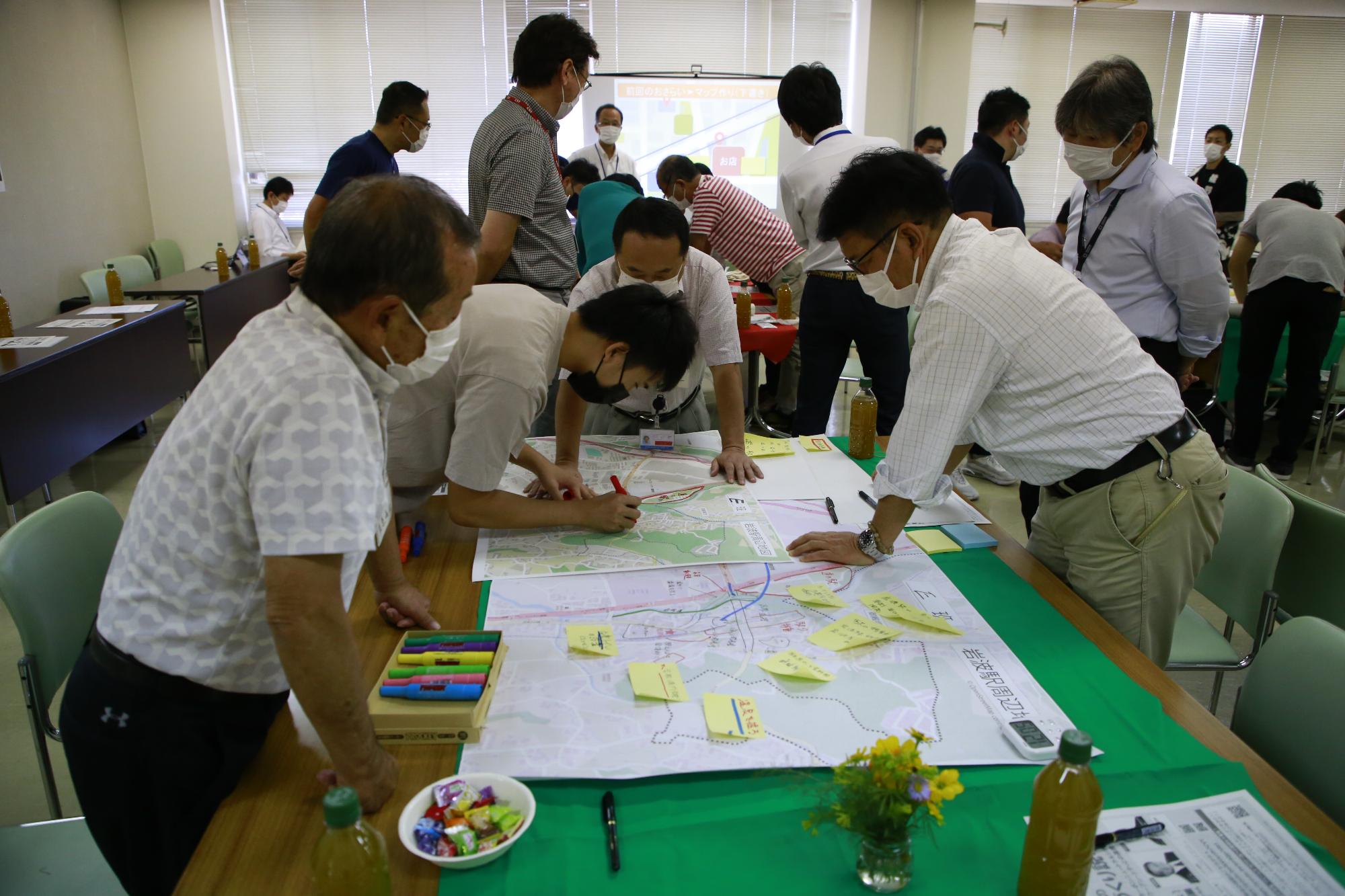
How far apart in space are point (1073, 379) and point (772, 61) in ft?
23.4

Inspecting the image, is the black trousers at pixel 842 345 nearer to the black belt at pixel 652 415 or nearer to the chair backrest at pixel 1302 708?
the black belt at pixel 652 415

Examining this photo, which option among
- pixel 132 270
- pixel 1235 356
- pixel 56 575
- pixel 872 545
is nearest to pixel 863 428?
pixel 872 545

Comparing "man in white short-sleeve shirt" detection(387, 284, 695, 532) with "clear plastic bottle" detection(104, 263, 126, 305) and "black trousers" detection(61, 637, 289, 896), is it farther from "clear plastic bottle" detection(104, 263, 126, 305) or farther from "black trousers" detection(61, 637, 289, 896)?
"clear plastic bottle" detection(104, 263, 126, 305)

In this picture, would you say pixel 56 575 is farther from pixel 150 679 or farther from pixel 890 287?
pixel 890 287

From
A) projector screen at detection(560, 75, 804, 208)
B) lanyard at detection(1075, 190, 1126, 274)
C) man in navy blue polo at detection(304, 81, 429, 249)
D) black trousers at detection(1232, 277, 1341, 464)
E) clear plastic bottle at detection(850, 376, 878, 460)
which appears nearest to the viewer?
clear plastic bottle at detection(850, 376, 878, 460)

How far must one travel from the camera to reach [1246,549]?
1.83 metres

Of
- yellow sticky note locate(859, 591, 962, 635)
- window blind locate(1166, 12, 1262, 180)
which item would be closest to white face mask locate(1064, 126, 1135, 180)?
yellow sticky note locate(859, 591, 962, 635)

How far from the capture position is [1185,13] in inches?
319

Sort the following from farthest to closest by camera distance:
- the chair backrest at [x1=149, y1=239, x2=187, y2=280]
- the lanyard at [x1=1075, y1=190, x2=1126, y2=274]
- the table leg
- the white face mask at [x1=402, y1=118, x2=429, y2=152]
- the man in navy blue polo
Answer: the chair backrest at [x1=149, y1=239, x2=187, y2=280]
the table leg
the white face mask at [x1=402, y1=118, x2=429, y2=152]
the man in navy blue polo
the lanyard at [x1=1075, y1=190, x2=1126, y2=274]

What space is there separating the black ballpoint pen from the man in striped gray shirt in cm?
164

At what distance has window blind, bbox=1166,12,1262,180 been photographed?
818 cm

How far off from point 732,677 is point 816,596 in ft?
0.99

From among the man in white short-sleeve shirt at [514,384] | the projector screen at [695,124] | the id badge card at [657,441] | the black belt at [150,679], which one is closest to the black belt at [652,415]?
the id badge card at [657,441]

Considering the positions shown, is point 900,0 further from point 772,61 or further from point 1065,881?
point 1065,881
